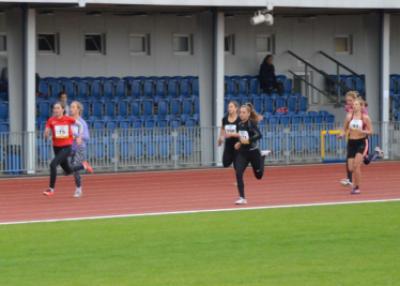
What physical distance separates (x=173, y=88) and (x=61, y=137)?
41.9 feet

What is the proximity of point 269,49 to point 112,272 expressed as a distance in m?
25.8

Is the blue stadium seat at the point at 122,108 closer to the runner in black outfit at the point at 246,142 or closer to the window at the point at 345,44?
the window at the point at 345,44

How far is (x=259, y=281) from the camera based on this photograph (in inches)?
520

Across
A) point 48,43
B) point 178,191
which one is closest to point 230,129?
point 178,191

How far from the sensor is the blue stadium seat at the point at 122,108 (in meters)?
33.7

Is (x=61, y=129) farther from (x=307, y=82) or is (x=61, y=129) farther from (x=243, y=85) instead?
(x=307, y=82)

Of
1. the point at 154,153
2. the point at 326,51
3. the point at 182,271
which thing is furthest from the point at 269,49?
the point at 182,271

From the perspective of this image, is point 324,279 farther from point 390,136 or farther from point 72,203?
point 390,136

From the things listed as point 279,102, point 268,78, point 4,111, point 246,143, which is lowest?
point 246,143

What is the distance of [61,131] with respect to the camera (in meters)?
23.5

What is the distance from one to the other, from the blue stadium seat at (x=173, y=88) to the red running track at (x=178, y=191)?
500 cm

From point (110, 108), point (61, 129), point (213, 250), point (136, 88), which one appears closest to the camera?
point (213, 250)

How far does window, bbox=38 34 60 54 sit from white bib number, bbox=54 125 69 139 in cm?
1220

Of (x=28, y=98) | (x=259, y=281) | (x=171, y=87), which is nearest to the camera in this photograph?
(x=259, y=281)
